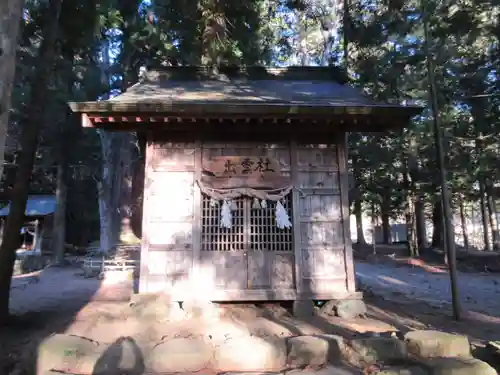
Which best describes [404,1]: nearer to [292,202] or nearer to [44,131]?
[292,202]

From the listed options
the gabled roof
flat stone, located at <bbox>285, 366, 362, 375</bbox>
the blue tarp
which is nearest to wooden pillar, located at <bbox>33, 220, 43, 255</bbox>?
the blue tarp

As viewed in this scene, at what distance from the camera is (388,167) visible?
20.2 m

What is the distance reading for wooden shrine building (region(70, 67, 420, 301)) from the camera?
7.09 metres

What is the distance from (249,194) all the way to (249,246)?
3.57ft

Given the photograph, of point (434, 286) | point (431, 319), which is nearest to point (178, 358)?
point (431, 319)

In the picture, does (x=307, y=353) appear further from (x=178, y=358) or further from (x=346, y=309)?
(x=346, y=309)

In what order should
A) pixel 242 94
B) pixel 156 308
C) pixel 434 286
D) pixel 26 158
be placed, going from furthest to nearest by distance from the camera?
1. pixel 434 286
2. pixel 242 94
3. pixel 26 158
4. pixel 156 308

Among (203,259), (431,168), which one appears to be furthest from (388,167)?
(203,259)

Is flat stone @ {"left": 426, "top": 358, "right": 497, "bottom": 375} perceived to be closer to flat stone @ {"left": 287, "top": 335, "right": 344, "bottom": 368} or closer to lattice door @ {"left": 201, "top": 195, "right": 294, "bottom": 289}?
flat stone @ {"left": 287, "top": 335, "right": 344, "bottom": 368}

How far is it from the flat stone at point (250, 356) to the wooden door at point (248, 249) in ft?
6.28

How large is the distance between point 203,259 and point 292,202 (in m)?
2.21

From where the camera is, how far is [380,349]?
207 inches

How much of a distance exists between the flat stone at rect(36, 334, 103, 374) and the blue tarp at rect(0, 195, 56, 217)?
2072 cm

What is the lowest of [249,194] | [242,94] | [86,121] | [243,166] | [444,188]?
[249,194]
